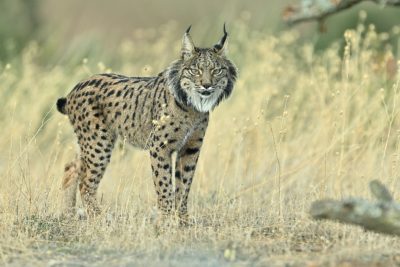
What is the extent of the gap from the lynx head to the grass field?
18.5 inches

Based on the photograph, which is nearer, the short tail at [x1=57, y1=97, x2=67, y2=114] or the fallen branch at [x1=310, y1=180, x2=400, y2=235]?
the fallen branch at [x1=310, y1=180, x2=400, y2=235]

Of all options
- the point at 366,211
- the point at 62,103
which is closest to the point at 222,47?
the point at 62,103

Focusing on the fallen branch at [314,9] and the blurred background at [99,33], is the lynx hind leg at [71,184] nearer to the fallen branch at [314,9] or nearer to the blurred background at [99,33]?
the fallen branch at [314,9]

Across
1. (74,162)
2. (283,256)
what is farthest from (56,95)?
(283,256)

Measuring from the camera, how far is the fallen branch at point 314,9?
8.81m

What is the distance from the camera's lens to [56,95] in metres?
13.2

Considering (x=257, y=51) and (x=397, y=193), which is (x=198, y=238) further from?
(x=257, y=51)

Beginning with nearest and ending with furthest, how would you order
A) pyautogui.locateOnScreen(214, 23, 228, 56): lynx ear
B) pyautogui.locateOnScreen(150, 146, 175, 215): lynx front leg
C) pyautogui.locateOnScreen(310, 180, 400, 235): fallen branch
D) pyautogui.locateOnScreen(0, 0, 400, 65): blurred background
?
pyautogui.locateOnScreen(310, 180, 400, 235): fallen branch, pyautogui.locateOnScreen(150, 146, 175, 215): lynx front leg, pyautogui.locateOnScreen(214, 23, 228, 56): lynx ear, pyautogui.locateOnScreen(0, 0, 400, 65): blurred background

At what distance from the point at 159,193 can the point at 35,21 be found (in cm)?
949

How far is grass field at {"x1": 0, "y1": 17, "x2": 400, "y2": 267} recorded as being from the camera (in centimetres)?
695

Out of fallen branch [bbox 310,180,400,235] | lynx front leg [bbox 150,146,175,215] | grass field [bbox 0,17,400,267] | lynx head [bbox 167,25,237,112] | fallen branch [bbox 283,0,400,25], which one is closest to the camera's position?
fallen branch [bbox 310,180,400,235]

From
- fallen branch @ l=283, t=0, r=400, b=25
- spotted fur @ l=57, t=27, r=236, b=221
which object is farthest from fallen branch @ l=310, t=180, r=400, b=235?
fallen branch @ l=283, t=0, r=400, b=25

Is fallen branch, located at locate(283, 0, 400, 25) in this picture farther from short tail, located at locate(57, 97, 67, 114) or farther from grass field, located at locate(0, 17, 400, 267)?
short tail, located at locate(57, 97, 67, 114)

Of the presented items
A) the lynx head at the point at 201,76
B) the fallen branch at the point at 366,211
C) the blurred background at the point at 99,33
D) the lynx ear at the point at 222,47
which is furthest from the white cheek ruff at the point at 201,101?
the blurred background at the point at 99,33
